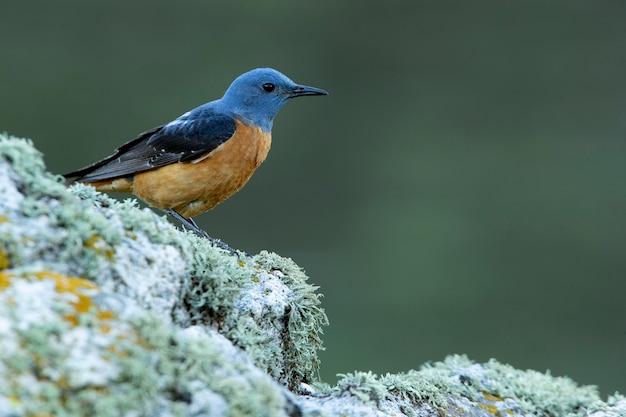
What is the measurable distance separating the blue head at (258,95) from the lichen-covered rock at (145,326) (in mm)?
2944

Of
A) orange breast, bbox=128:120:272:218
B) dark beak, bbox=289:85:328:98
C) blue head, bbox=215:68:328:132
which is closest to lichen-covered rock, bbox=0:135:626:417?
orange breast, bbox=128:120:272:218

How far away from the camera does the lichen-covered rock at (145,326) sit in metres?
2.55

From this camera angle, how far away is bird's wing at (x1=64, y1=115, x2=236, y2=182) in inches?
268

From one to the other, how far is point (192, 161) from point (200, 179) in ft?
0.54

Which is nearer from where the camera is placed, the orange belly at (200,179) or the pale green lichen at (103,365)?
the pale green lichen at (103,365)

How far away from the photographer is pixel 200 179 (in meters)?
6.74

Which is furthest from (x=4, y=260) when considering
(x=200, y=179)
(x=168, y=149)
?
(x=168, y=149)

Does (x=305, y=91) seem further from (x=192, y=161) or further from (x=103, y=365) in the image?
(x=103, y=365)

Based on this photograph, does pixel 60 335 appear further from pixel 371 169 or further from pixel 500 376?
pixel 371 169

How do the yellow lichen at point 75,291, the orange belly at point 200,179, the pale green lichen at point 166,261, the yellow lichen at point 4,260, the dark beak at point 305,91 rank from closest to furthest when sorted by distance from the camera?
the yellow lichen at point 75,291 < the yellow lichen at point 4,260 < the pale green lichen at point 166,261 < the orange belly at point 200,179 < the dark beak at point 305,91

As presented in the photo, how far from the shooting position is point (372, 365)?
11.6m

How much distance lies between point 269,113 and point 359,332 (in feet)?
20.5

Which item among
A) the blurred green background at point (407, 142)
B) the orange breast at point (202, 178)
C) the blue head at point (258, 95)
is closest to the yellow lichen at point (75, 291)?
the orange breast at point (202, 178)

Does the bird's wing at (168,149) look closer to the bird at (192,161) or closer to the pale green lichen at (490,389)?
the bird at (192,161)
